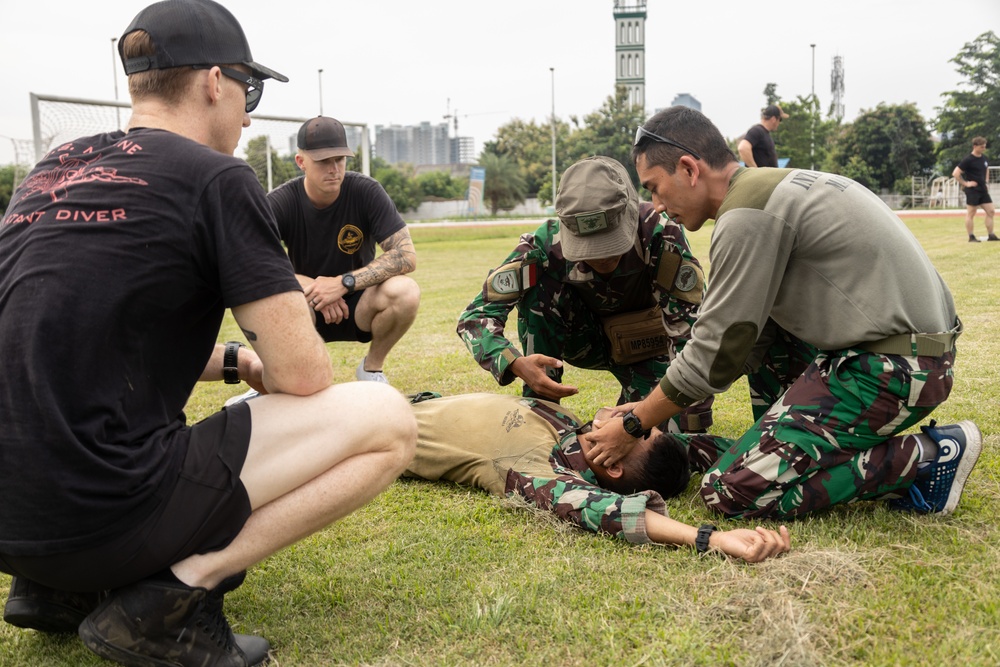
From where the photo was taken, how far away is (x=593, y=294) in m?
4.50

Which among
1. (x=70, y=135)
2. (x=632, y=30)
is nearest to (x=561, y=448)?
(x=70, y=135)

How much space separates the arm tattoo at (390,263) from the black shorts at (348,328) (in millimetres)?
238

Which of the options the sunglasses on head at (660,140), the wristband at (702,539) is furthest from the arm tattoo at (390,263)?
the wristband at (702,539)

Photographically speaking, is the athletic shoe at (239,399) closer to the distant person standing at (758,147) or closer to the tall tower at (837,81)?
the distant person standing at (758,147)

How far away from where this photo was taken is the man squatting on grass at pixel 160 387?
198 centimetres

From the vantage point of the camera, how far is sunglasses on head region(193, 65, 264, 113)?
2.34 metres

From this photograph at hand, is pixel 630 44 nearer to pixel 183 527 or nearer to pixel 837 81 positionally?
pixel 837 81

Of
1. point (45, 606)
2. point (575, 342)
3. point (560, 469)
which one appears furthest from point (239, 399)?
point (575, 342)

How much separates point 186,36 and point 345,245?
376 centimetres

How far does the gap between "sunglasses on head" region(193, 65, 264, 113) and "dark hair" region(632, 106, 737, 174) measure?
1.44 metres

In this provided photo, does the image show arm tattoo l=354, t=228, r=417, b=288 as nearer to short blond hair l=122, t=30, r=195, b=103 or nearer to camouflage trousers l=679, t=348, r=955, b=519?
camouflage trousers l=679, t=348, r=955, b=519

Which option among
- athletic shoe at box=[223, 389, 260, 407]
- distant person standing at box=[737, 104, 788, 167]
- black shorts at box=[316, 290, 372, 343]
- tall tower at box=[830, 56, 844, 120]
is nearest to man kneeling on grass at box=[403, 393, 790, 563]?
athletic shoe at box=[223, 389, 260, 407]

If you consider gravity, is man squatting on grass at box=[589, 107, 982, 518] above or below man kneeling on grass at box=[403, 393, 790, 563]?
above

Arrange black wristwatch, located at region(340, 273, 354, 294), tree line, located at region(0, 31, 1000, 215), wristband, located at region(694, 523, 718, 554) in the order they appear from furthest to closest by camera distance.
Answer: tree line, located at region(0, 31, 1000, 215), black wristwatch, located at region(340, 273, 354, 294), wristband, located at region(694, 523, 718, 554)
